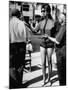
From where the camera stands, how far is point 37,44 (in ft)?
10.1

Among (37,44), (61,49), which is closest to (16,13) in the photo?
(37,44)

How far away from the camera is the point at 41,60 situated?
10.2 ft

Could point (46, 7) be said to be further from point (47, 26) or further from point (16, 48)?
point (16, 48)

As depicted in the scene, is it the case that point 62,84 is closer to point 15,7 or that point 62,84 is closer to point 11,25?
point 11,25

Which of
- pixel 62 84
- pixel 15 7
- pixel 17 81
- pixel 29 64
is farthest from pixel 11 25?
pixel 62 84

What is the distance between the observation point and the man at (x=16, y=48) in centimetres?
293

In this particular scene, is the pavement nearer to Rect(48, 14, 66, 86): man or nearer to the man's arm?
Rect(48, 14, 66, 86): man

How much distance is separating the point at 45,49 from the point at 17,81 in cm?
72

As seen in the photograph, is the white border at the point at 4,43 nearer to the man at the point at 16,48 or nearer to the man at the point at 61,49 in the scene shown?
the man at the point at 16,48

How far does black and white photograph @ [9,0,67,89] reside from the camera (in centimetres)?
295

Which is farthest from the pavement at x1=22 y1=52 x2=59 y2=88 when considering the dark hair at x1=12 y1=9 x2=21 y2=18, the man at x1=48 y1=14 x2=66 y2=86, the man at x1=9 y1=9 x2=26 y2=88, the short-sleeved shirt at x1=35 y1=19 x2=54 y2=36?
the dark hair at x1=12 y1=9 x2=21 y2=18

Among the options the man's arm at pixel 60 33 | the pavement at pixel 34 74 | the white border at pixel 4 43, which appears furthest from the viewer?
the man's arm at pixel 60 33

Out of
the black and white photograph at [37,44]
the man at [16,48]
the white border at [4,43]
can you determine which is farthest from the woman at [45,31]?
the white border at [4,43]

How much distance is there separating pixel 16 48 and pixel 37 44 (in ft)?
1.21
